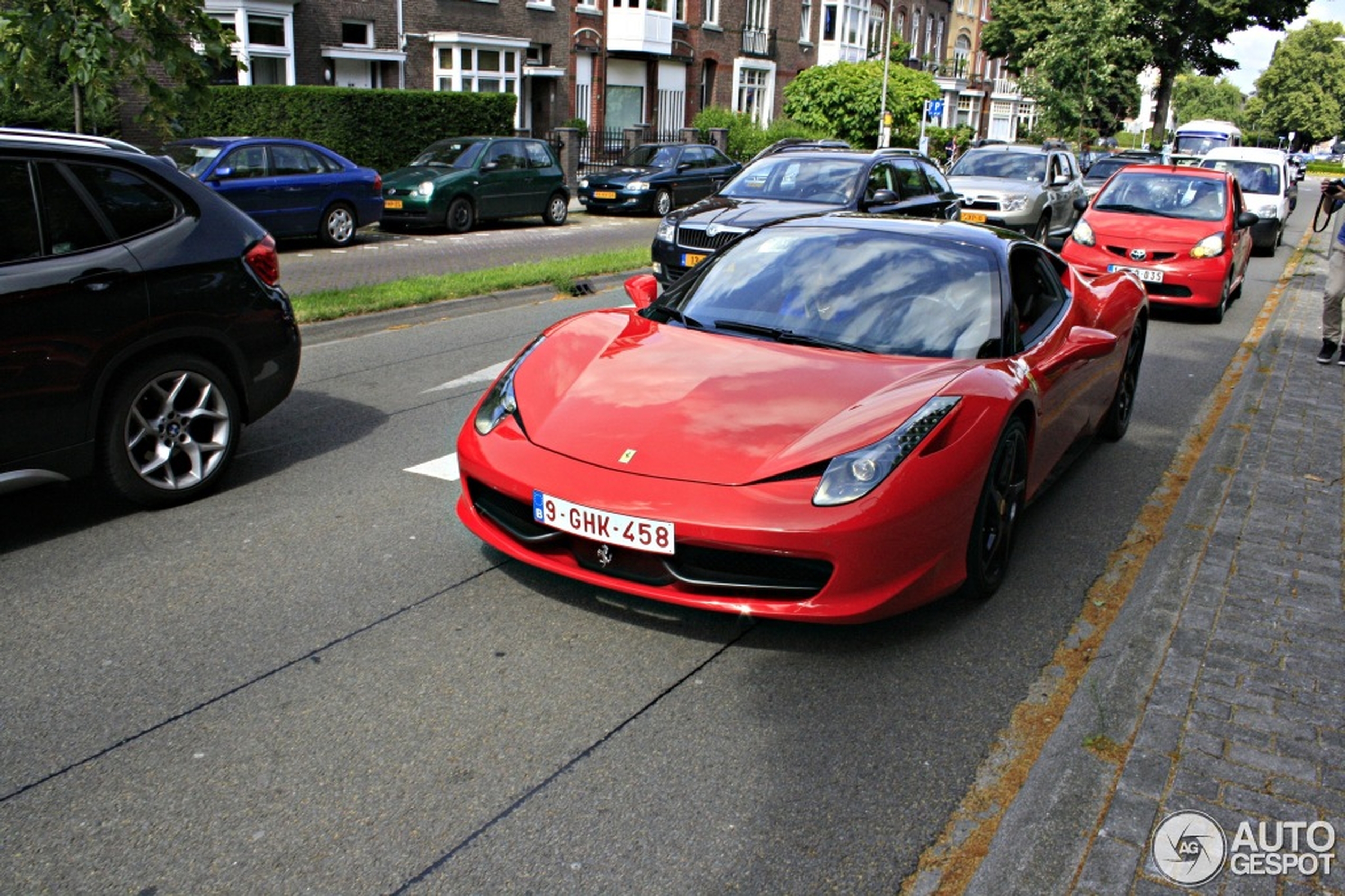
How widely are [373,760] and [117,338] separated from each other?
283 centimetres

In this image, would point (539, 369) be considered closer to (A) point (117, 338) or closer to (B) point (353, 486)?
(B) point (353, 486)

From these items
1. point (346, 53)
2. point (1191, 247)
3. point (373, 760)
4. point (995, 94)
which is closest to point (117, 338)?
point (373, 760)

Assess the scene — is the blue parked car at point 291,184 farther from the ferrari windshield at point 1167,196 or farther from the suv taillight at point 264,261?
the ferrari windshield at point 1167,196

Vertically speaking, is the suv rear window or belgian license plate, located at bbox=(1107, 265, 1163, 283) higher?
the suv rear window

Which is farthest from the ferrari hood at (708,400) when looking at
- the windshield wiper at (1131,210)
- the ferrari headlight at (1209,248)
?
the windshield wiper at (1131,210)

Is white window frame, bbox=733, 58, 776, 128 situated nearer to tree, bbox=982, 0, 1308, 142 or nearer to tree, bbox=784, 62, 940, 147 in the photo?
tree, bbox=784, 62, 940, 147

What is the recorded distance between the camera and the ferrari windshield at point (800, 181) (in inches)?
509

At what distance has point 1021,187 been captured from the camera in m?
18.3

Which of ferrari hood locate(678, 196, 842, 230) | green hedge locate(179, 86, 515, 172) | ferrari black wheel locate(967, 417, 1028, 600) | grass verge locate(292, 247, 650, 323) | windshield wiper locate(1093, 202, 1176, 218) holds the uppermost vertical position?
green hedge locate(179, 86, 515, 172)

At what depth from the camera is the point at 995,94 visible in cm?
8150

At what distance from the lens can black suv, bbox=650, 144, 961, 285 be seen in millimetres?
11898

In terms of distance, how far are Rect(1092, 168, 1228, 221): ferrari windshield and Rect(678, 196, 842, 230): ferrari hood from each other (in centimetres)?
406

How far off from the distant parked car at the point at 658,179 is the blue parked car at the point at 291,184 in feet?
22.9
